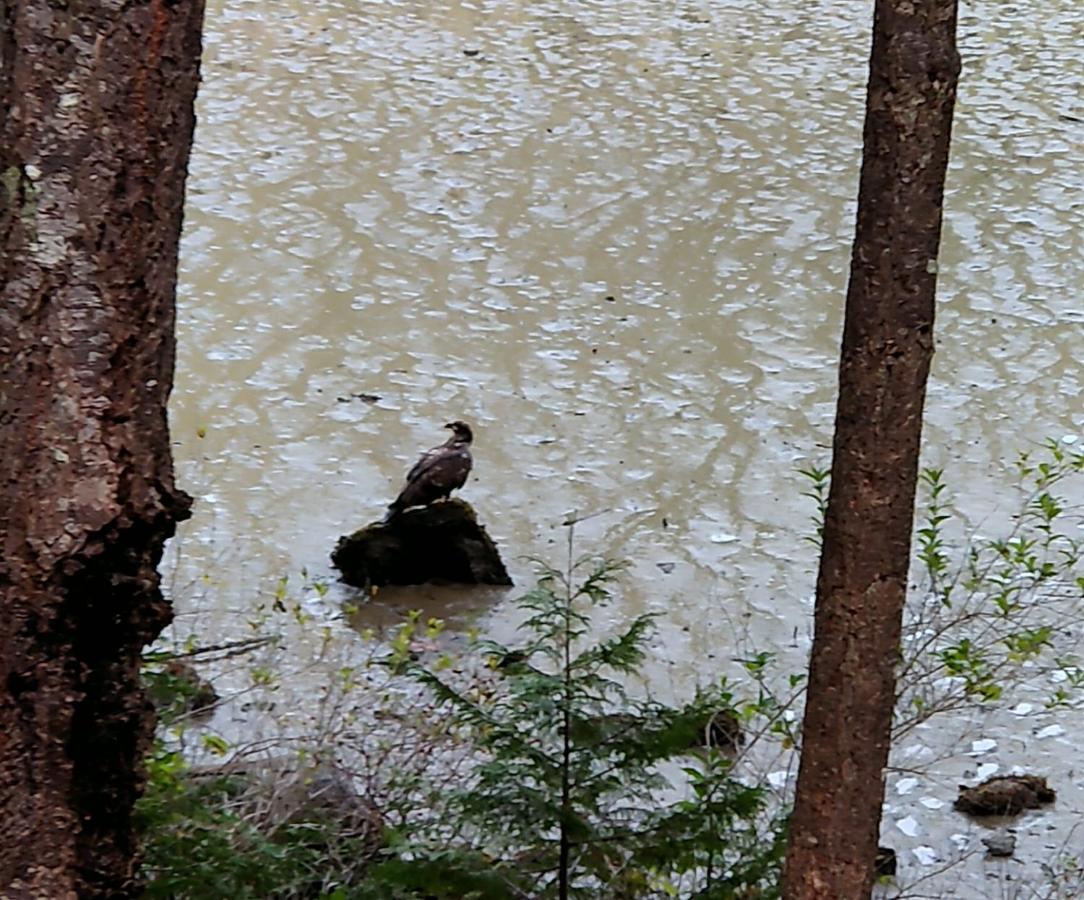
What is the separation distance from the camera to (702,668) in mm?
5008

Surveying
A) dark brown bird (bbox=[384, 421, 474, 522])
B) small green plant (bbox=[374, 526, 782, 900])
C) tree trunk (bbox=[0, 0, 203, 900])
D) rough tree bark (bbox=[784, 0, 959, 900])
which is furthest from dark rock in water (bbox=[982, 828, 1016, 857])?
Answer: tree trunk (bbox=[0, 0, 203, 900])

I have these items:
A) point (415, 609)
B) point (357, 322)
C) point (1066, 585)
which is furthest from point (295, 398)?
point (1066, 585)

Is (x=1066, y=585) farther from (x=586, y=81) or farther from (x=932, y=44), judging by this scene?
(x=586, y=81)

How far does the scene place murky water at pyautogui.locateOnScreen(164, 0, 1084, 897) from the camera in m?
5.69

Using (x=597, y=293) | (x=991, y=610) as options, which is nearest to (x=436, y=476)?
(x=991, y=610)

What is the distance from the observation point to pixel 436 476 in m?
5.51

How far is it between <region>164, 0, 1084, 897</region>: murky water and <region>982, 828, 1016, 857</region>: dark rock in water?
0.08 m

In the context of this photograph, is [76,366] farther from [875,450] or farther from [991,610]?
[991,610]

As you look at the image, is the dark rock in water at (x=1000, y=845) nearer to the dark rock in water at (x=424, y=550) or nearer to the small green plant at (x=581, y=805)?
the small green plant at (x=581, y=805)

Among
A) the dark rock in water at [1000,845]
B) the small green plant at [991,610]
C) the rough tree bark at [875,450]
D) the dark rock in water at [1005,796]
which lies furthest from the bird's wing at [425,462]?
the rough tree bark at [875,450]

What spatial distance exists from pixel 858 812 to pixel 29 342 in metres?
1.53

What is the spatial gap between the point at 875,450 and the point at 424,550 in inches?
124

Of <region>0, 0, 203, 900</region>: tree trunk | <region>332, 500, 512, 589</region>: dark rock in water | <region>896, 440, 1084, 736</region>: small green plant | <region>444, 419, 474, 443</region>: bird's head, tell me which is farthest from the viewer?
<region>444, 419, 474, 443</region>: bird's head

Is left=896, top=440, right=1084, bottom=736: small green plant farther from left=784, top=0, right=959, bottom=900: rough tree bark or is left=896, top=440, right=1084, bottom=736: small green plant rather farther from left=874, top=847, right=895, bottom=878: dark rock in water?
left=784, top=0, right=959, bottom=900: rough tree bark
